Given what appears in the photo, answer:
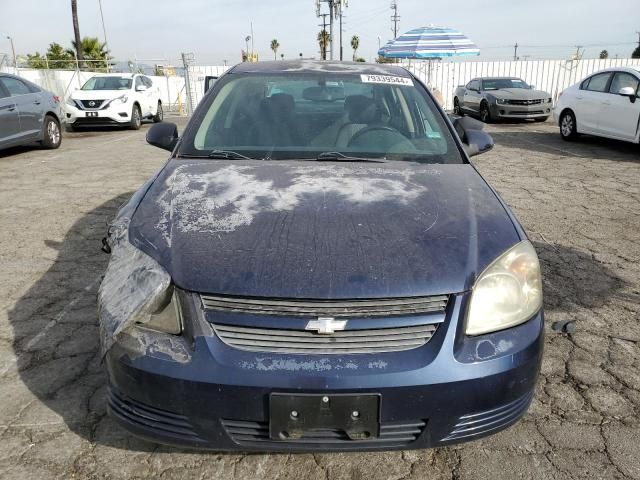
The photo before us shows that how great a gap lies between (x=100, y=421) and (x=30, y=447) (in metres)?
0.27

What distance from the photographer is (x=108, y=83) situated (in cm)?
1492

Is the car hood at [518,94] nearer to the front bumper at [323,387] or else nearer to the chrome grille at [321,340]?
the front bumper at [323,387]

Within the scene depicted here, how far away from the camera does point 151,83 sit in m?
16.2

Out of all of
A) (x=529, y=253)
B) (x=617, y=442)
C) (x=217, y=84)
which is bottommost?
(x=617, y=442)

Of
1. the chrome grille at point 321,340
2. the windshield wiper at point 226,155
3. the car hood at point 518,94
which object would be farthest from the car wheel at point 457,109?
the chrome grille at point 321,340

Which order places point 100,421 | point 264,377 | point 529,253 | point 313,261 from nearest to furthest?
point 264,377, point 313,261, point 529,253, point 100,421

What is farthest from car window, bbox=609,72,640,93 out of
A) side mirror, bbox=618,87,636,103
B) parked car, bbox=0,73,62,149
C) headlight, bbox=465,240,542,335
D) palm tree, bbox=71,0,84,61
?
palm tree, bbox=71,0,84,61

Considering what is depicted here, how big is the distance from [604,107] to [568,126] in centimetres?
138

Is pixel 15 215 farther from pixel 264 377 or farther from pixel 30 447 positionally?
pixel 264 377

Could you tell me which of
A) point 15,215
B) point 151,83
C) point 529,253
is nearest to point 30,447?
point 529,253

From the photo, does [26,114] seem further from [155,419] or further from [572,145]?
[572,145]

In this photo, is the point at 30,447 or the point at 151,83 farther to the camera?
the point at 151,83

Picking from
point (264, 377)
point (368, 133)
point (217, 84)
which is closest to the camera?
point (264, 377)

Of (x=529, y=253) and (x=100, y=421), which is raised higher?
(x=529, y=253)
